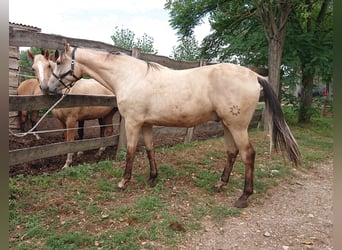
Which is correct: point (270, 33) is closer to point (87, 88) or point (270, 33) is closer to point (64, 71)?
point (87, 88)

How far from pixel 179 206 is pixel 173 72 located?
1.63m

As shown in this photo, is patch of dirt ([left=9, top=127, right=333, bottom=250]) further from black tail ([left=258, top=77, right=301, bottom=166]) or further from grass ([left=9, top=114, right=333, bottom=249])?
black tail ([left=258, top=77, right=301, bottom=166])

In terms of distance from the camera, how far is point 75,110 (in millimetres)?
4586

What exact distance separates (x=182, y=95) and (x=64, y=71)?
1.52 m

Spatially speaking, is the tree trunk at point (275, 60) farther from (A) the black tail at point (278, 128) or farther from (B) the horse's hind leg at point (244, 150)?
(B) the horse's hind leg at point (244, 150)

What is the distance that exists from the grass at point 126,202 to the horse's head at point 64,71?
1.17 metres

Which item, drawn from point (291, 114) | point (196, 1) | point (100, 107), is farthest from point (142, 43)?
point (100, 107)

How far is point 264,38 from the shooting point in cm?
821

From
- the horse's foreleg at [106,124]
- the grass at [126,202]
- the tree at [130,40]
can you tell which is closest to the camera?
the grass at [126,202]

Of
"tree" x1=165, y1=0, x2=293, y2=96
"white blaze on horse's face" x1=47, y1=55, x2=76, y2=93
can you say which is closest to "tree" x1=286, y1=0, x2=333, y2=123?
"tree" x1=165, y1=0, x2=293, y2=96

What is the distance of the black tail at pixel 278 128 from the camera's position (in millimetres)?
3379

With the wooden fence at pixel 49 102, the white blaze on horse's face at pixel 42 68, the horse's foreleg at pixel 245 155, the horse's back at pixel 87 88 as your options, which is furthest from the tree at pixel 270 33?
the white blaze on horse's face at pixel 42 68

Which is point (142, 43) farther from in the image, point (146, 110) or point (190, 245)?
point (190, 245)

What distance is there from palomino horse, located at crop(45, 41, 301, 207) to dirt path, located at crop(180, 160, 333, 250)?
352 millimetres
